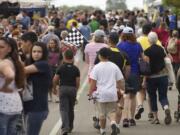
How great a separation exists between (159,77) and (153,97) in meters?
0.44

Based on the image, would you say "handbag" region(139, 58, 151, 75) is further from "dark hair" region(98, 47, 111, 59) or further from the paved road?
"dark hair" region(98, 47, 111, 59)

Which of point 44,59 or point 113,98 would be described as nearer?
point 44,59

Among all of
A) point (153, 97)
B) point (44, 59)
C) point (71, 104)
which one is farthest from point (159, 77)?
point (44, 59)

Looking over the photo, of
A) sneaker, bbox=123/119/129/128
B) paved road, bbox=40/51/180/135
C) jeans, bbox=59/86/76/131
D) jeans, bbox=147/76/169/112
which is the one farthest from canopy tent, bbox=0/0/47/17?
jeans, bbox=59/86/76/131

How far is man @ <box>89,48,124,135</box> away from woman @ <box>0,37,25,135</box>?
129 inches

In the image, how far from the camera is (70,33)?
2127 cm

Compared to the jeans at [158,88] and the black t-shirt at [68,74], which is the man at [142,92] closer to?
the jeans at [158,88]

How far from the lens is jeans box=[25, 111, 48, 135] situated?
8734 mm

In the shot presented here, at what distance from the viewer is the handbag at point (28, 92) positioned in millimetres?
8688

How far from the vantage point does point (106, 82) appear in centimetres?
1145

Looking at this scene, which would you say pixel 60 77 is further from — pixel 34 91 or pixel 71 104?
pixel 34 91

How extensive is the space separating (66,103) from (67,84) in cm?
35

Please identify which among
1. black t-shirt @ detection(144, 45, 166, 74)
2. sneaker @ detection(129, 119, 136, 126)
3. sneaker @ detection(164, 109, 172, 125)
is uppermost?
black t-shirt @ detection(144, 45, 166, 74)

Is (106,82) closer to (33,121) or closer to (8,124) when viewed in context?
(33,121)
